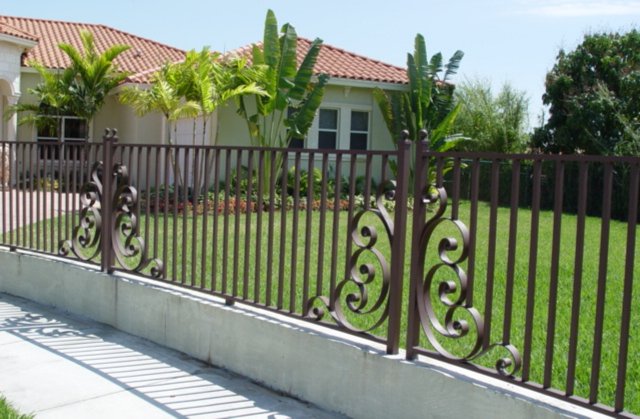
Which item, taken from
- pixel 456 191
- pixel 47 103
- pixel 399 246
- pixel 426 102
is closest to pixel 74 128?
pixel 47 103

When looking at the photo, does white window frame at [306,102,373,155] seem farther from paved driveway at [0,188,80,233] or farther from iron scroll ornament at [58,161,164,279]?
iron scroll ornament at [58,161,164,279]

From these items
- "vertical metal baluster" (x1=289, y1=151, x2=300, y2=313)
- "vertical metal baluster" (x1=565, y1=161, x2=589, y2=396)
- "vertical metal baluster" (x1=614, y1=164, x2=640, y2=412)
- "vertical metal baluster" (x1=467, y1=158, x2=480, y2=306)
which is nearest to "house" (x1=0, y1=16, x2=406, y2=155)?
"vertical metal baluster" (x1=289, y1=151, x2=300, y2=313)

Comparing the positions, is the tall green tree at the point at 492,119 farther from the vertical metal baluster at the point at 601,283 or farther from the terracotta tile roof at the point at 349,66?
the vertical metal baluster at the point at 601,283

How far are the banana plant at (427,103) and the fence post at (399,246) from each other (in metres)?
14.5

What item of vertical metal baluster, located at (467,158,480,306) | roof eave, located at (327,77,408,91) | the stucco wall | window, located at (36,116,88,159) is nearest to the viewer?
vertical metal baluster, located at (467,158,480,306)

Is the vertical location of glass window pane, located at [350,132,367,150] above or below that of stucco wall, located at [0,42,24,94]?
below

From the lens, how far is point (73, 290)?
7070 millimetres

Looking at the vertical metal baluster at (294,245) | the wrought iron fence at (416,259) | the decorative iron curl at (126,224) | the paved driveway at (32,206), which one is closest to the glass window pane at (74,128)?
the wrought iron fence at (416,259)

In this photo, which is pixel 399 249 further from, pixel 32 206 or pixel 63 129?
pixel 63 129

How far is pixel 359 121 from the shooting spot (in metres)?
23.7

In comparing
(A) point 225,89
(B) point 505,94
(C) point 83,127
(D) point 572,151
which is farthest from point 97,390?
(B) point 505,94

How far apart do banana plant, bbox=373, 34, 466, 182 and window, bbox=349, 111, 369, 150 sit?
8.41ft

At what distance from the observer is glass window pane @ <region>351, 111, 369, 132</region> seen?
23625mm

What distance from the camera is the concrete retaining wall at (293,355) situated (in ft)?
12.9
